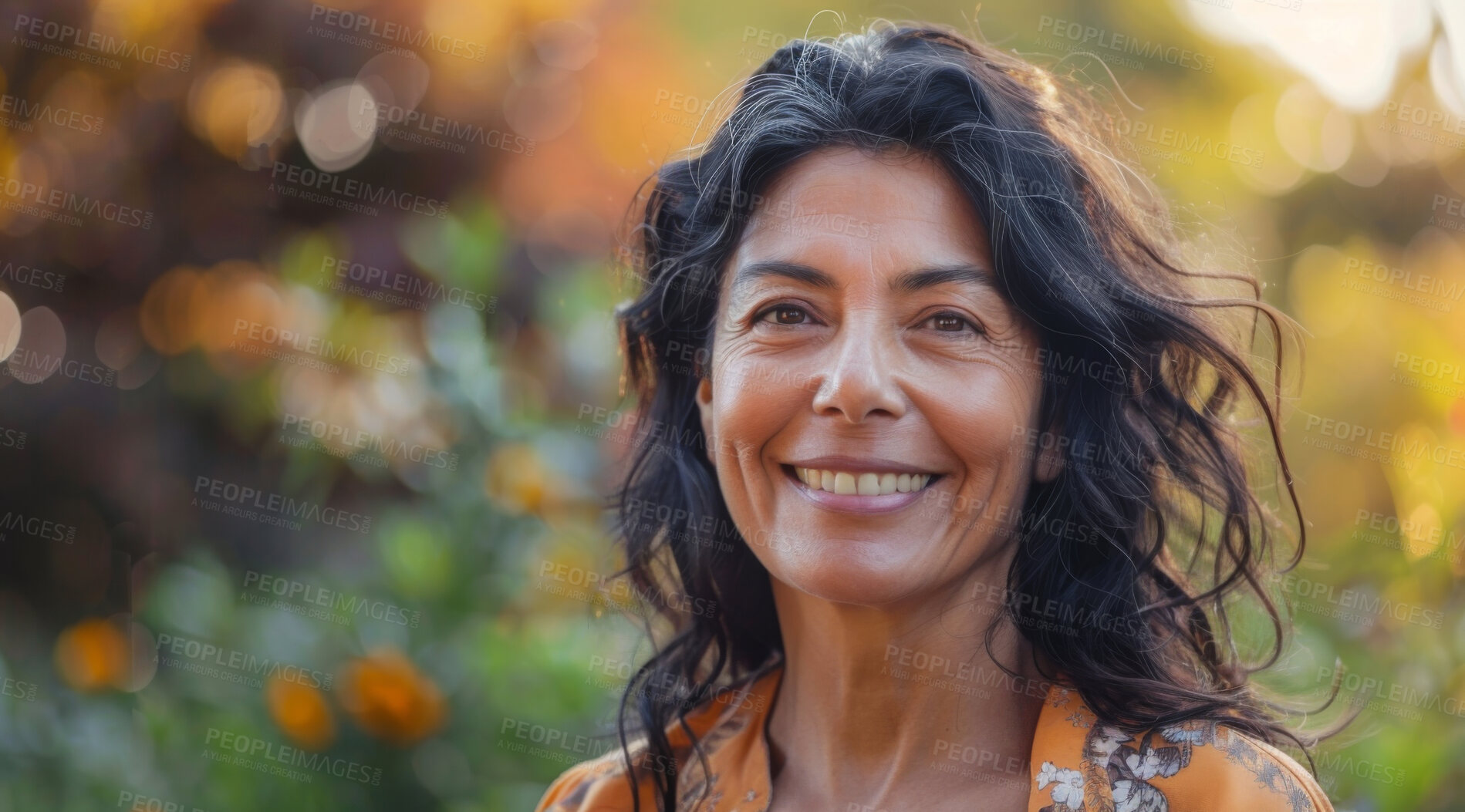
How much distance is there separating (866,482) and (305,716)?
2.08 meters

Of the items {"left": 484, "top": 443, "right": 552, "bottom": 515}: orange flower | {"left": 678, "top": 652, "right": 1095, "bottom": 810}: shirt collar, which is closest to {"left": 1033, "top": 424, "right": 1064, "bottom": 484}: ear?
{"left": 678, "top": 652, "right": 1095, "bottom": 810}: shirt collar

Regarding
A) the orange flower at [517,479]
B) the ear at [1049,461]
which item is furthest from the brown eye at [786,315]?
the orange flower at [517,479]

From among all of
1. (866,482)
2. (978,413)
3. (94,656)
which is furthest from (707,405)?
(94,656)

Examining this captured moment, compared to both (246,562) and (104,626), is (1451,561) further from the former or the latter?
(104,626)

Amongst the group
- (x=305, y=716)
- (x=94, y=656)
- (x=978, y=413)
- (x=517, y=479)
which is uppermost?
(x=978, y=413)

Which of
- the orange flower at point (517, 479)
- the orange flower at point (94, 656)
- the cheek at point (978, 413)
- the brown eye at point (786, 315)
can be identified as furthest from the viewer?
the orange flower at point (94, 656)

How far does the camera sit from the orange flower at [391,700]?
313cm

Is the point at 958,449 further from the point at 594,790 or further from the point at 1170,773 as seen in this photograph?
the point at 594,790

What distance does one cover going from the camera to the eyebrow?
178 cm

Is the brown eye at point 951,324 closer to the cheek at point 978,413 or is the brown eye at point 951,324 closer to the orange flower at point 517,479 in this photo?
the cheek at point 978,413

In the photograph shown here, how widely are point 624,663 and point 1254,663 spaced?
1579 millimetres

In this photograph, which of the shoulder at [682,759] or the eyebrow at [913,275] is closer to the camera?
the eyebrow at [913,275]

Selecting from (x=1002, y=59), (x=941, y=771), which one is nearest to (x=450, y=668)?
(x=941, y=771)

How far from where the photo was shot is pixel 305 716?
316 cm
